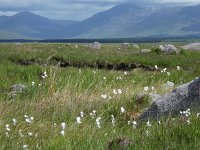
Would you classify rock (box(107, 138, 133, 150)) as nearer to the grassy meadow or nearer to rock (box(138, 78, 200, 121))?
the grassy meadow

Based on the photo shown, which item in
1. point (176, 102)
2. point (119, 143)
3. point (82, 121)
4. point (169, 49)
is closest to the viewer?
point (119, 143)

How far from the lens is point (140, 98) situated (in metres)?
11.4

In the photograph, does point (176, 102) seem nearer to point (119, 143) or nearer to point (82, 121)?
point (82, 121)

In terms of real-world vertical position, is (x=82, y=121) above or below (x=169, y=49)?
above

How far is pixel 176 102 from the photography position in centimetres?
970

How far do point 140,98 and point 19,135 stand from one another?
495 cm

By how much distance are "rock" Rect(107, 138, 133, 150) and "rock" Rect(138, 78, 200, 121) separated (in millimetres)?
2867

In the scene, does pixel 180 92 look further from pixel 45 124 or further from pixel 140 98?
pixel 45 124

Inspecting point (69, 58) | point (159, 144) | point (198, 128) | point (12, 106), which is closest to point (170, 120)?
point (198, 128)

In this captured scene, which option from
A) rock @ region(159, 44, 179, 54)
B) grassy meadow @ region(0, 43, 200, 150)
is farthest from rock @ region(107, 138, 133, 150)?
rock @ region(159, 44, 179, 54)

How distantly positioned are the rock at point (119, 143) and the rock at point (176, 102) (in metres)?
2.87

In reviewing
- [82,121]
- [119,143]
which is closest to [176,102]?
[82,121]

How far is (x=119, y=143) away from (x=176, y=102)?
12.0 ft

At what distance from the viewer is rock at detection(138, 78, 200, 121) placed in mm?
9422
